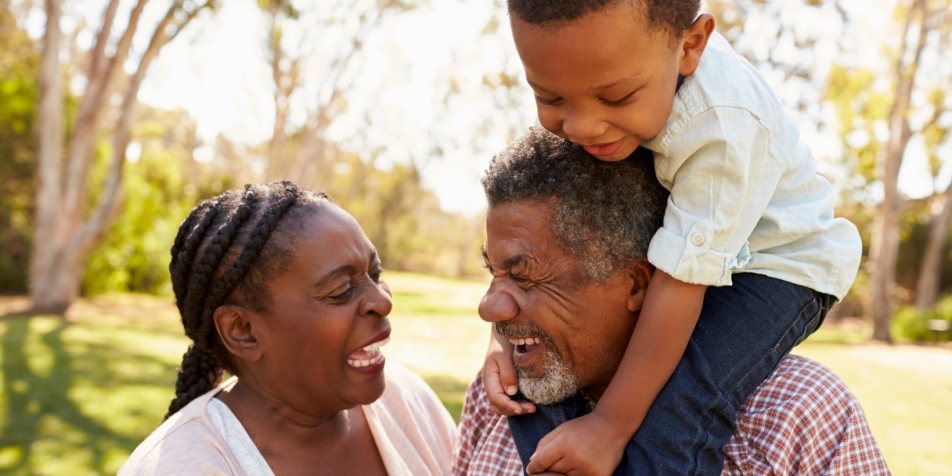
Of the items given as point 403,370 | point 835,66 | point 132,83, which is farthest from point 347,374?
point 835,66

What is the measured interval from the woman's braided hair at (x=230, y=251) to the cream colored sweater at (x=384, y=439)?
32 centimetres

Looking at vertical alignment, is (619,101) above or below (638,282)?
above

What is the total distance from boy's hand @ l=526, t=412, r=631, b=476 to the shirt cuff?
0.50m

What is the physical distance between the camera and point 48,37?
12.1 metres

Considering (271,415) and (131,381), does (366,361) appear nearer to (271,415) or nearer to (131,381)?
(271,415)

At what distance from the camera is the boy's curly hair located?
1722mm

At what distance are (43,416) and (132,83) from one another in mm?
8585

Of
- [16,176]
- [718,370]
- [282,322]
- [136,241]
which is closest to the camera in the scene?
[718,370]

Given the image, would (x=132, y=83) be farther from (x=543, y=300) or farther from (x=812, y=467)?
(x=812, y=467)

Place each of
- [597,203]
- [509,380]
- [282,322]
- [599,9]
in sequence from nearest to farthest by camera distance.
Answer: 1. [599,9]
2. [597,203]
3. [509,380]
4. [282,322]

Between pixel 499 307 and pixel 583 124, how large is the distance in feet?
2.24

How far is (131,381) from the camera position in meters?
7.48

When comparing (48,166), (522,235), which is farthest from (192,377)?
(48,166)

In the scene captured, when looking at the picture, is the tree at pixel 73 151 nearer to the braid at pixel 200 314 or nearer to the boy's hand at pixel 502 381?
the braid at pixel 200 314
